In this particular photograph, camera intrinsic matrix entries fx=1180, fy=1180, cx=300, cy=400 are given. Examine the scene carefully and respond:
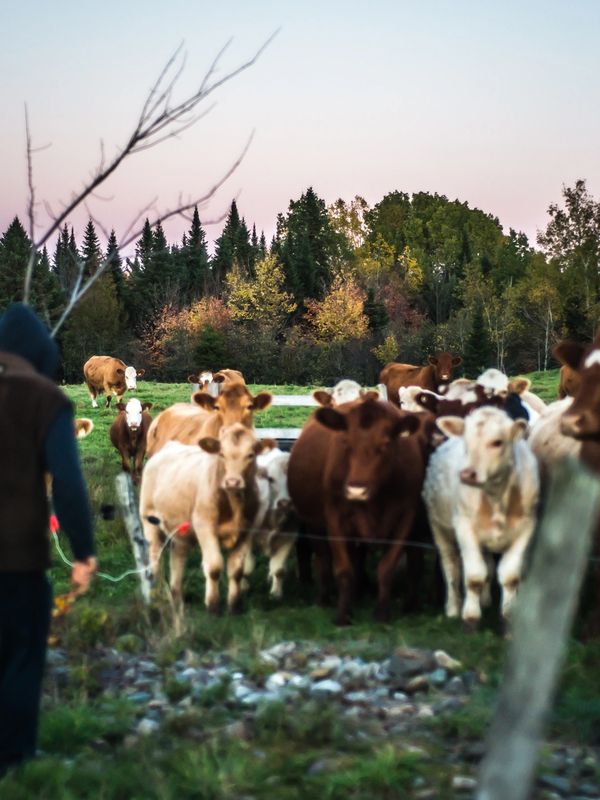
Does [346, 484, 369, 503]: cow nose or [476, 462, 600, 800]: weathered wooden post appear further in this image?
[346, 484, 369, 503]: cow nose

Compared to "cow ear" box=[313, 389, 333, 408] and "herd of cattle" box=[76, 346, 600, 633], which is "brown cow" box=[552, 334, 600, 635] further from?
"cow ear" box=[313, 389, 333, 408]

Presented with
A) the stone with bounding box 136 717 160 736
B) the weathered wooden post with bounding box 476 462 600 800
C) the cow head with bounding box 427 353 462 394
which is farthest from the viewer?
the cow head with bounding box 427 353 462 394

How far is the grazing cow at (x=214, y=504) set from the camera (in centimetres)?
1007

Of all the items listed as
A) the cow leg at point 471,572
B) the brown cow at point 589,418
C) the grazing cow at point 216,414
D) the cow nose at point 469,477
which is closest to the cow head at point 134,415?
the grazing cow at point 216,414

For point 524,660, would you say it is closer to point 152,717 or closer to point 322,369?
point 152,717

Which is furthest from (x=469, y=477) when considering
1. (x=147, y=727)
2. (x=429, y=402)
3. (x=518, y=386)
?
(x=518, y=386)

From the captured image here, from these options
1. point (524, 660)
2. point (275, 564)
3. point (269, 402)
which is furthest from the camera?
point (269, 402)

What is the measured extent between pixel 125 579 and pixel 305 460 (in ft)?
7.23

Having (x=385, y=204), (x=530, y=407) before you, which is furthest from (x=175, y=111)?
(x=385, y=204)

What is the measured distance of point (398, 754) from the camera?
560cm

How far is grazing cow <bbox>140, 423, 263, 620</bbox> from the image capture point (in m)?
10.1

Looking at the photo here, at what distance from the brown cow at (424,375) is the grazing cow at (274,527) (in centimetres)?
1485

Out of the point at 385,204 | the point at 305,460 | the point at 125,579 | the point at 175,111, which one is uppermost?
the point at 385,204

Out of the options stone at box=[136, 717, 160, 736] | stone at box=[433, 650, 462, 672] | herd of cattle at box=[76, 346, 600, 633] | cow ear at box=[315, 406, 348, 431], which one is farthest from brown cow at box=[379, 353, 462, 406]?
stone at box=[136, 717, 160, 736]
